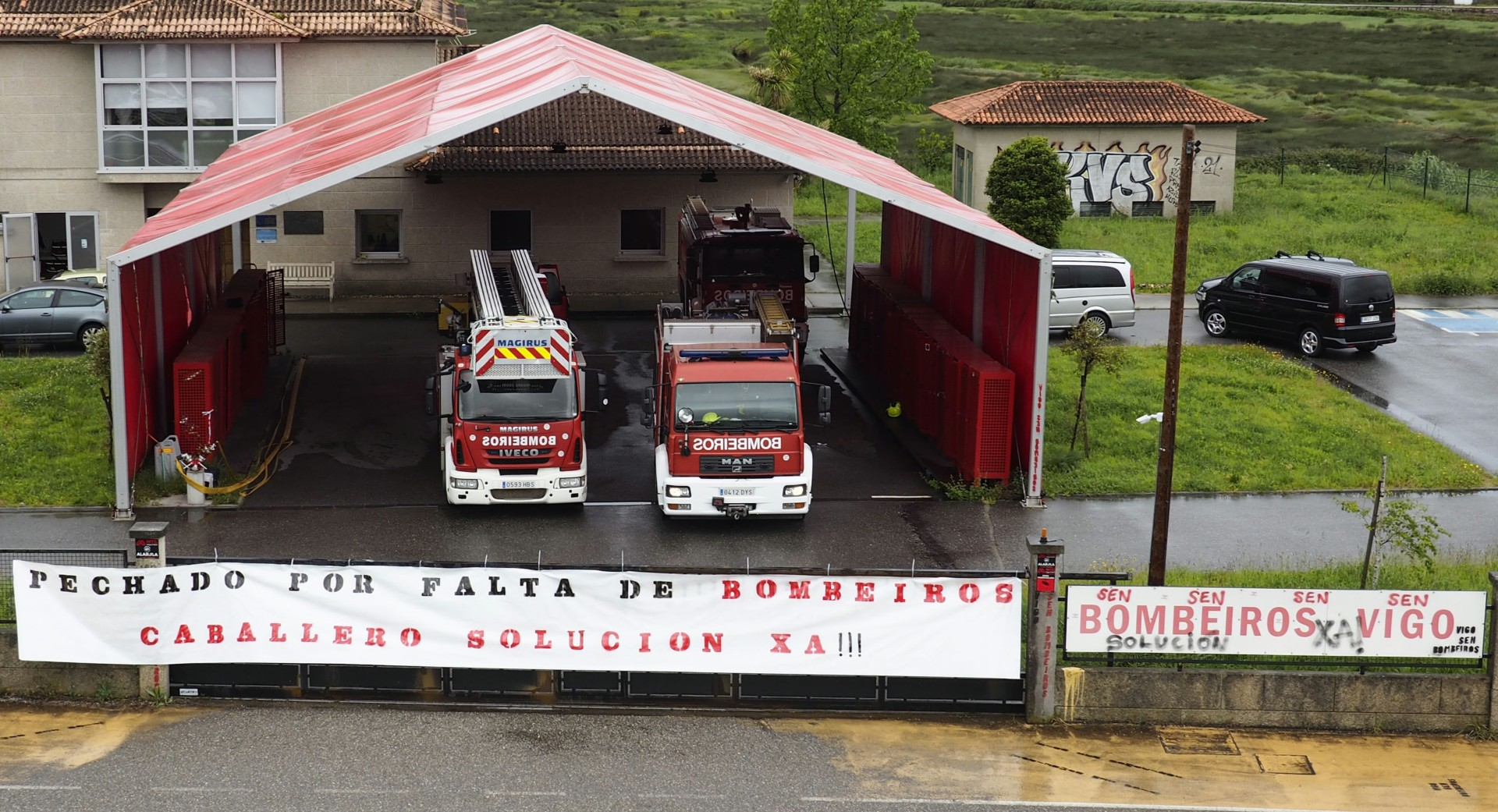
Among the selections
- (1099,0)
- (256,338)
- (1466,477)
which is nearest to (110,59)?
(256,338)

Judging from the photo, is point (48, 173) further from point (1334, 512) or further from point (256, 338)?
point (1334, 512)

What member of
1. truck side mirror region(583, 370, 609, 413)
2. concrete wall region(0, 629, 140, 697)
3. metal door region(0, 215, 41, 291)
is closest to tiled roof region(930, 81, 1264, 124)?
metal door region(0, 215, 41, 291)

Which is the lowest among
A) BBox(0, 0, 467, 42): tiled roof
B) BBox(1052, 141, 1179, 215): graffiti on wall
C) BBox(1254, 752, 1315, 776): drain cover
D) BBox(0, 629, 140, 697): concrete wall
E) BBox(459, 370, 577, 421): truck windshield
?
BBox(1254, 752, 1315, 776): drain cover

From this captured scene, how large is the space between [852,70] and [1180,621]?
36.7m

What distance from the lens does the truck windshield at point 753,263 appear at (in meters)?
30.9

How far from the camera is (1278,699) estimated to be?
1689cm

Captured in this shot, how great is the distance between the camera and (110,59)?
123 feet

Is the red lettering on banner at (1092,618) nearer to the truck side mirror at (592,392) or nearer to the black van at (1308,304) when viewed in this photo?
the truck side mirror at (592,392)

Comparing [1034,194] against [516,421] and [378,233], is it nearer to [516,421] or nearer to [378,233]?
[378,233]

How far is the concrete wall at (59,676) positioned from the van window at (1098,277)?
23.7 m

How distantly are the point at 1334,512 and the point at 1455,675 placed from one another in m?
7.46

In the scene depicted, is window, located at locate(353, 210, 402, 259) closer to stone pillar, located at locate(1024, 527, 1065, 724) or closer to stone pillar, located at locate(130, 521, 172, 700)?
stone pillar, located at locate(130, 521, 172, 700)

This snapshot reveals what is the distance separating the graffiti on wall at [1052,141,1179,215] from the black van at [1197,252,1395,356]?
1289 centimetres

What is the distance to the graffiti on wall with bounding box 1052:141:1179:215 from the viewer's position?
161ft
